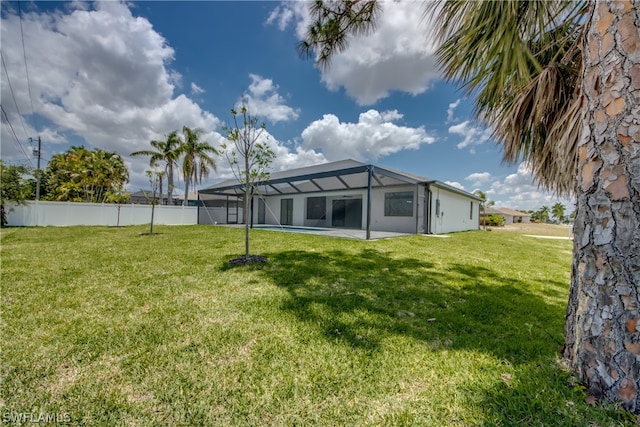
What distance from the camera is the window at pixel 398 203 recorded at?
42.3 feet

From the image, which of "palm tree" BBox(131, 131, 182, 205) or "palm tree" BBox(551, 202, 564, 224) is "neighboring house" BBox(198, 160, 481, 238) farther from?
"palm tree" BBox(551, 202, 564, 224)

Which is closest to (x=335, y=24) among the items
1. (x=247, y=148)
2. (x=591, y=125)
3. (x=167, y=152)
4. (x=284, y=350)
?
(x=247, y=148)

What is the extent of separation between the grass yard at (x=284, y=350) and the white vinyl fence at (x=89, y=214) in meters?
13.8

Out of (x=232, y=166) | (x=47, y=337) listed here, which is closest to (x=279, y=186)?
(x=232, y=166)

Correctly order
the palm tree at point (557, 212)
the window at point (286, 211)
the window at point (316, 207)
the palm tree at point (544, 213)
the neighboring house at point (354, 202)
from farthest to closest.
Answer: the palm tree at point (544, 213) → the palm tree at point (557, 212) → the window at point (286, 211) → the window at point (316, 207) → the neighboring house at point (354, 202)

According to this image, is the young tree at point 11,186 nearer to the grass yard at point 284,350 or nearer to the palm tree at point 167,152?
the palm tree at point 167,152

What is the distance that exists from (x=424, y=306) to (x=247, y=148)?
14.5ft

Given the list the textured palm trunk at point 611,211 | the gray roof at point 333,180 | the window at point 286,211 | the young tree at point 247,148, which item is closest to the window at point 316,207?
the gray roof at point 333,180

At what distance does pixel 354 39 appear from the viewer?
3.85m

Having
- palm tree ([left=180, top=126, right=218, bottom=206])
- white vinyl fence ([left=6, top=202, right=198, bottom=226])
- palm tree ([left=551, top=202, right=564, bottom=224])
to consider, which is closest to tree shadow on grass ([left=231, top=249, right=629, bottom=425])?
white vinyl fence ([left=6, top=202, right=198, bottom=226])

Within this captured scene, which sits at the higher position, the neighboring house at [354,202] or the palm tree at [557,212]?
the palm tree at [557,212]

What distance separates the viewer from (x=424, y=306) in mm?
3195

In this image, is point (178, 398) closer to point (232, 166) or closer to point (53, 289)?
point (53, 289)

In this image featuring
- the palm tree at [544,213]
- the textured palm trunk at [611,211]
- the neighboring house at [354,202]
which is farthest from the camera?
the palm tree at [544,213]
